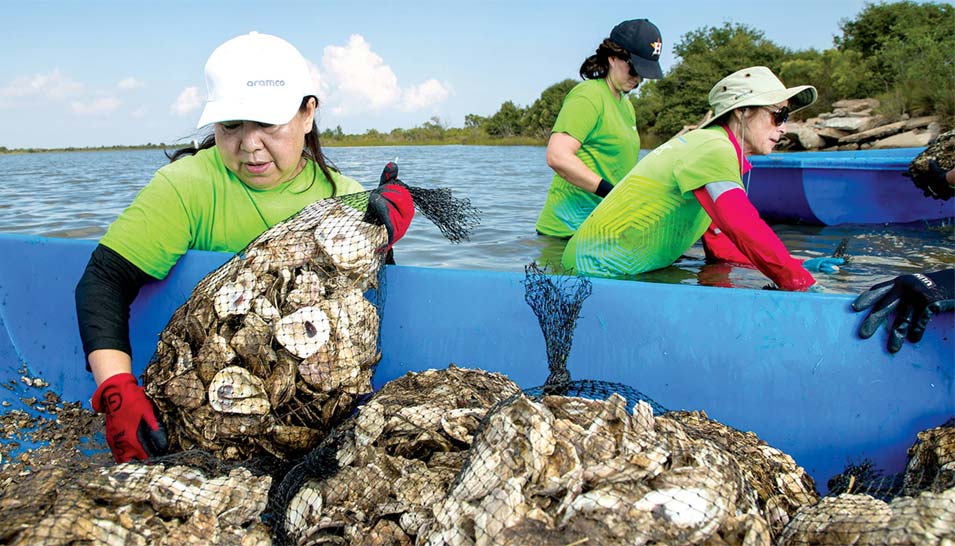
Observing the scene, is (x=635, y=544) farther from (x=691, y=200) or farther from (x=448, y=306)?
(x=691, y=200)

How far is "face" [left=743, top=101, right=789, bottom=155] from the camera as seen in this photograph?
372 centimetres

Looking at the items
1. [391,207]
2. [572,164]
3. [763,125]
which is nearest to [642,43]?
[572,164]

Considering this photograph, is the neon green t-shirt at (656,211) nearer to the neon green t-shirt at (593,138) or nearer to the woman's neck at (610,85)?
the neon green t-shirt at (593,138)

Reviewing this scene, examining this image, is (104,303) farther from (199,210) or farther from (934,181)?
(934,181)

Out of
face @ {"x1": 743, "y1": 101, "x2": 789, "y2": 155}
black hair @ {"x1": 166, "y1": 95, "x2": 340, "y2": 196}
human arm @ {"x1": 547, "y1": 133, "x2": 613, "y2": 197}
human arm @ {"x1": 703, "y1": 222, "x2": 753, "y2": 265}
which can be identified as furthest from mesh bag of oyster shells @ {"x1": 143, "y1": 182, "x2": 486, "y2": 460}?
human arm @ {"x1": 703, "y1": 222, "x2": 753, "y2": 265}

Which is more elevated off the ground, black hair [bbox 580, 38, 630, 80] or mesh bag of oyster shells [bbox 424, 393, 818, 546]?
black hair [bbox 580, 38, 630, 80]

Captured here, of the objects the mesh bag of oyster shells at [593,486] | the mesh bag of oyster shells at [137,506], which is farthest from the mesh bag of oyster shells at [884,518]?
the mesh bag of oyster shells at [137,506]

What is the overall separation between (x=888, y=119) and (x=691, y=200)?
736 inches

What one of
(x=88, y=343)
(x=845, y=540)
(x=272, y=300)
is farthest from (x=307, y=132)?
(x=845, y=540)

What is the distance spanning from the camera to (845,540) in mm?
1659

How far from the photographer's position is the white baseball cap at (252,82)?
2515 millimetres

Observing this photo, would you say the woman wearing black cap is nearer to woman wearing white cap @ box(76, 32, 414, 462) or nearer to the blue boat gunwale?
woman wearing white cap @ box(76, 32, 414, 462)

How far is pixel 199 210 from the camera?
2875 millimetres

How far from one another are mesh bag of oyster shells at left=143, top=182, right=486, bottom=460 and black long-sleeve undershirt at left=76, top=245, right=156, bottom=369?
179 millimetres
